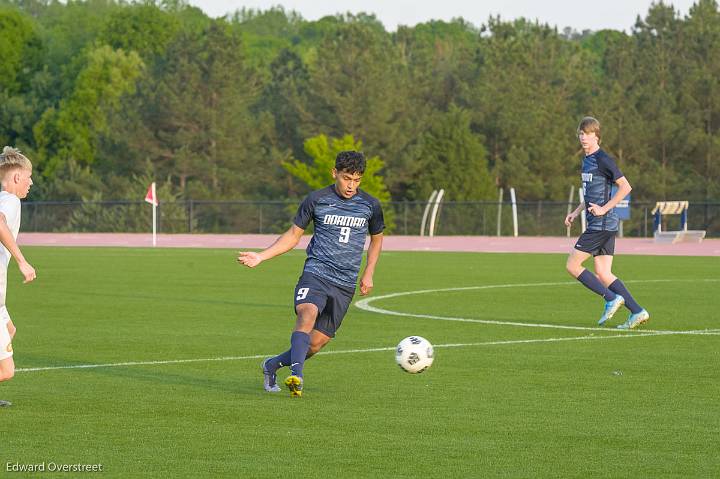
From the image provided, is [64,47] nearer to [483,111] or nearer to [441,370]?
[483,111]

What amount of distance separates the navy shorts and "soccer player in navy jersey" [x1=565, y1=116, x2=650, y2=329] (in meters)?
5.85

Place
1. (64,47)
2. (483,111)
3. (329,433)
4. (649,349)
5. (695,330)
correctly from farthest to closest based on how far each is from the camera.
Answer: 1. (64,47)
2. (483,111)
3. (695,330)
4. (649,349)
5. (329,433)

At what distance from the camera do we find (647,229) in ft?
216

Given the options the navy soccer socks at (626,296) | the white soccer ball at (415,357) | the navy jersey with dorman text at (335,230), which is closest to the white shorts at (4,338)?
the navy jersey with dorman text at (335,230)

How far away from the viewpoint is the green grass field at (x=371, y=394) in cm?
791

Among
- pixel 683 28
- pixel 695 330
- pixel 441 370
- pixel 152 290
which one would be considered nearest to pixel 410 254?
pixel 152 290

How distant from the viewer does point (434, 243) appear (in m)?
51.8

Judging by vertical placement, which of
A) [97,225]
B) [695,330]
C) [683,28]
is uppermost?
[683,28]

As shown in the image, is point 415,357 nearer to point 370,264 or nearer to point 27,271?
point 370,264

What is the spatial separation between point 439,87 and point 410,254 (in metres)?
49.4

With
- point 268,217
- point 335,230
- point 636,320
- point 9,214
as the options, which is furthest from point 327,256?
point 268,217

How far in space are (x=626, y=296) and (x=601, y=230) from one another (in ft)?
2.71

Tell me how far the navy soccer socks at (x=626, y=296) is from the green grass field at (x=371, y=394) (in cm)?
40

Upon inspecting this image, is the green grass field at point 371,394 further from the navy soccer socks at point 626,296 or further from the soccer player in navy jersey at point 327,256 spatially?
the soccer player in navy jersey at point 327,256
